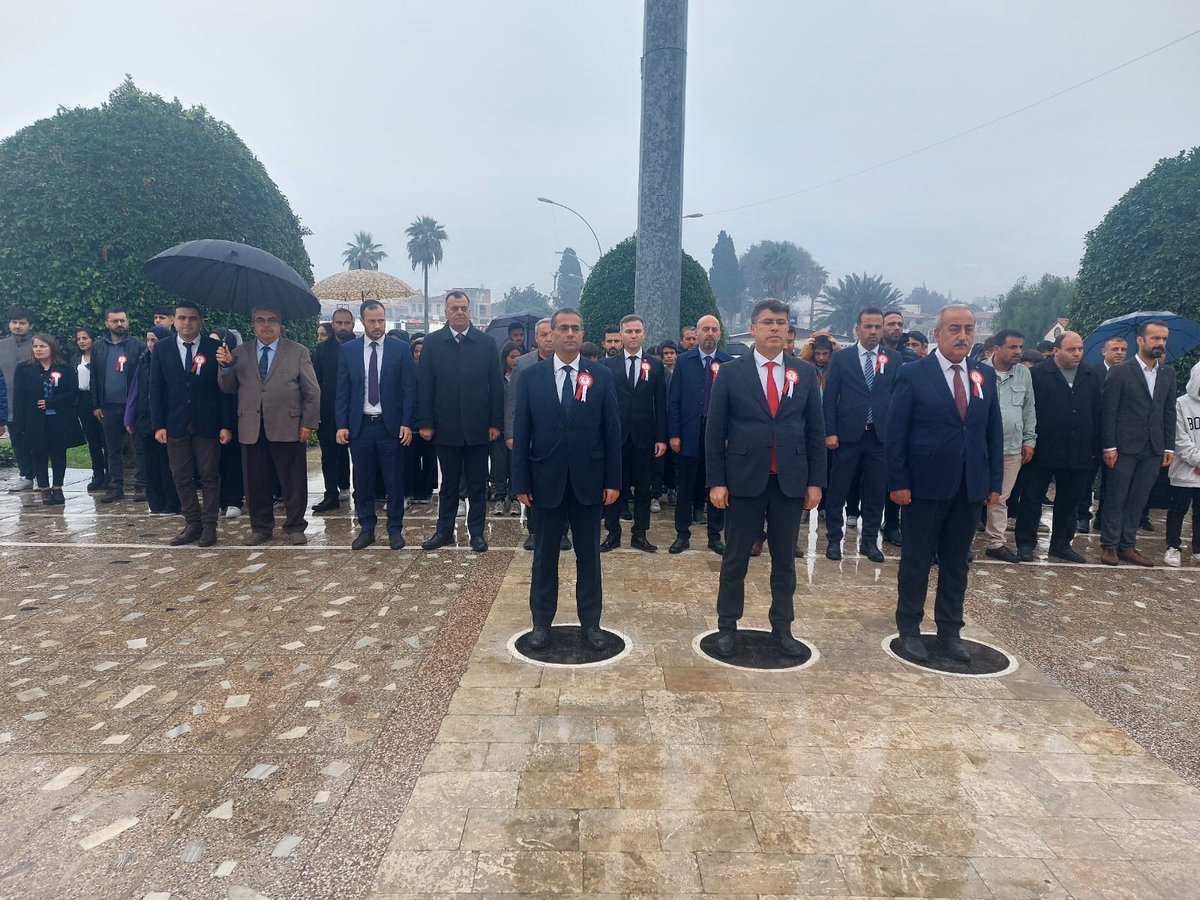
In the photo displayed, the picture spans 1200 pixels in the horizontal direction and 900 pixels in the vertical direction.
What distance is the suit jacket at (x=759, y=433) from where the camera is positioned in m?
4.15

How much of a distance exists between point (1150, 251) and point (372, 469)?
458 inches

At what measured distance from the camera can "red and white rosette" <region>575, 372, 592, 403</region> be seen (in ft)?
13.8

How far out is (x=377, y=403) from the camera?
257 inches

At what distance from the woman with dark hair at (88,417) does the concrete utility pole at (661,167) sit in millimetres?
7345

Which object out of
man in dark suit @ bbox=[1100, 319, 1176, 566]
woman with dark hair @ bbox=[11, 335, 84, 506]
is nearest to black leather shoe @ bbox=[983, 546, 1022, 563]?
man in dark suit @ bbox=[1100, 319, 1176, 566]

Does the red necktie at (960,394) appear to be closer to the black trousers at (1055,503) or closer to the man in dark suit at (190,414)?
the black trousers at (1055,503)

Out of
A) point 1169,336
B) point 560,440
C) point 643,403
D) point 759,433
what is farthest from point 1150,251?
point 560,440

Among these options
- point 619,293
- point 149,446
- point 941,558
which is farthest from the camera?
point 619,293

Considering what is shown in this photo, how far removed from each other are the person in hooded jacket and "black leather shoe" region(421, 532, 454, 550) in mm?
6956

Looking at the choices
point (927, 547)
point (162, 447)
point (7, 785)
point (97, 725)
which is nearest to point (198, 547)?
point (162, 447)

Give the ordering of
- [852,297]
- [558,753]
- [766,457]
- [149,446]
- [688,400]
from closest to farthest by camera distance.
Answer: [558,753] < [766,457] < [688,400] < [149,446] < [852,297]

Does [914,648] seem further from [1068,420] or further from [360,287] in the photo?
[360,287]

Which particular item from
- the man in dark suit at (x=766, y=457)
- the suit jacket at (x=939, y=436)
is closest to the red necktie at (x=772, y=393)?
the man in dark suit at (x=766, y=457)

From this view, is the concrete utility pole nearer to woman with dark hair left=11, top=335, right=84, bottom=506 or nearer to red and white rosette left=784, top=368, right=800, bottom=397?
red and white rosette left=784, top=368, right=800, bottom=397
